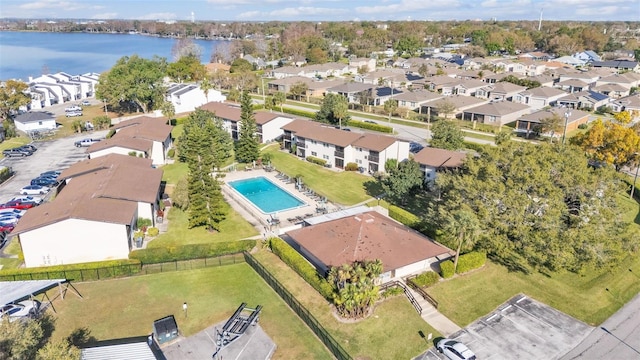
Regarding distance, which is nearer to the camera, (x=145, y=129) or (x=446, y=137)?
(x=446, y=137)

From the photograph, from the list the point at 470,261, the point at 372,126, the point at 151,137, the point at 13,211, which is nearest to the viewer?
the point at 470,261

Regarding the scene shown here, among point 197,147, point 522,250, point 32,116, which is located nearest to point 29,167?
point 32,116

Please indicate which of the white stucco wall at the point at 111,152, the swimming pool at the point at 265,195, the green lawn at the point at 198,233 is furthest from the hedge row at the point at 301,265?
the white stucco wall at the point at 111,152

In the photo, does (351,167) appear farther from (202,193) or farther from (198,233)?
(198,233)

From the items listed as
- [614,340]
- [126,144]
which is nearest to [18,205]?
[126,144]

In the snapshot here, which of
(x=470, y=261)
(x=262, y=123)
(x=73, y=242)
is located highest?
(x=262, y=123)

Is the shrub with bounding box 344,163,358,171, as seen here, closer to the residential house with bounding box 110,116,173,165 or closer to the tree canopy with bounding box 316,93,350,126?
the tree canopy with bounding box 316,93,350,126

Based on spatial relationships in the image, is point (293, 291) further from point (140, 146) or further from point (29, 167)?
point (29, 167)

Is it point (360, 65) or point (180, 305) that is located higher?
point (360, 65)
